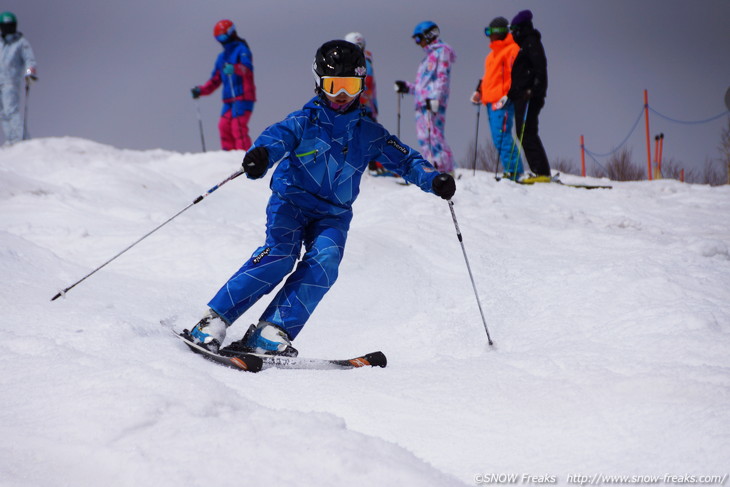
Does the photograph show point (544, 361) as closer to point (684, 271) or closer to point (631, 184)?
point (684, 271)

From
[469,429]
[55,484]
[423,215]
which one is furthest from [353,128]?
[423,215]

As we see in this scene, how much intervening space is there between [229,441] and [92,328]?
1.36m

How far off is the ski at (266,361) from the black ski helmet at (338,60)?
1.31 m

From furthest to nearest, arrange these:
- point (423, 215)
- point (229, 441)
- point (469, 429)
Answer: point (423, 215) → point (469, 429) → point (229, 441)

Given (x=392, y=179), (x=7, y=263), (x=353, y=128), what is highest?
(x=353, y=128)

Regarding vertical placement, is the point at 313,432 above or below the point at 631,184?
above

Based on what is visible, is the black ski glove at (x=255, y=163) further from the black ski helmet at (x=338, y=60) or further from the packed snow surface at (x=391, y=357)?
the packed snow surface at (x=391, y=357)

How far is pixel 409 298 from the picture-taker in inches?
174

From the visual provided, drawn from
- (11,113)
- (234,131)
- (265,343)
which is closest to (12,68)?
(11,113)

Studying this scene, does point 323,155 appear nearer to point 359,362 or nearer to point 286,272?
point 286,272

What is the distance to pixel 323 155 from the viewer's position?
10.5 feet

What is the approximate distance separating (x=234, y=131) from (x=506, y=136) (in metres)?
4.18

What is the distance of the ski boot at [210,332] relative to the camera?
9.38 feet

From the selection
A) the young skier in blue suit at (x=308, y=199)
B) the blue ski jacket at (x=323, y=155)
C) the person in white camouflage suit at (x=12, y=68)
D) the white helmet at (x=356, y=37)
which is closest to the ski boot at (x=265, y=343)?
the young skier in blue suit at (x=308, y=199)
